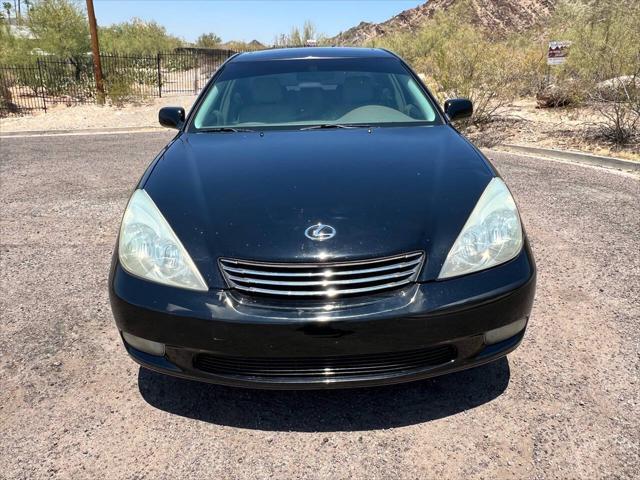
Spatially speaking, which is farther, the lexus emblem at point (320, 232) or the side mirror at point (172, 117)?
the side mirror at point (172, 117)

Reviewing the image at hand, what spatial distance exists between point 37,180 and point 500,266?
628 centimetres

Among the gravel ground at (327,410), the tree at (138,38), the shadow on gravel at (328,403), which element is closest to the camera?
the gravel ground at (327,410)

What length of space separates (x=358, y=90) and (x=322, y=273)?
1978 millimetres

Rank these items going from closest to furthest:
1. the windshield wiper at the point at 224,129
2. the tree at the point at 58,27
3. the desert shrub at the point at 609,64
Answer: the windshield wiper at the point at 224,129
the desert shrub at the point at 609,64
the tree at the point at 58,27

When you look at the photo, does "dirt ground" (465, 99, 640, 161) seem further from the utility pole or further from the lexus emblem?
the utility pole

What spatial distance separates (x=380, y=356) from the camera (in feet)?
6.32

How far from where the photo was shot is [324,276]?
1876mm

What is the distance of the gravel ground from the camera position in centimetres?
195

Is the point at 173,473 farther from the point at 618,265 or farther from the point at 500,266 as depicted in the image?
the point at 618,265

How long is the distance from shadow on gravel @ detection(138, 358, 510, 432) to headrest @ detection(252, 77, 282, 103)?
1932 mm

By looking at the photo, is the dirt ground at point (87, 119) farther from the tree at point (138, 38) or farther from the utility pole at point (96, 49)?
the tree at point (138, 38)

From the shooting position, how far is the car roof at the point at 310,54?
3789 mm

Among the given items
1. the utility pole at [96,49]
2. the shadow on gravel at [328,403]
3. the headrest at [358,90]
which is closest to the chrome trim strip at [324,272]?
the shadow on gravel at [328,403]

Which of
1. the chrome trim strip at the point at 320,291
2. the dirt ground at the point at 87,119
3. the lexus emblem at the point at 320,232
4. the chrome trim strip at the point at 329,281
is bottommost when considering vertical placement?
the dirt ground at the point at 87,119
